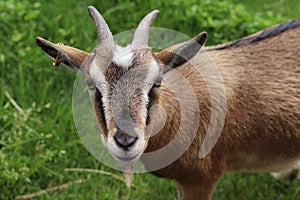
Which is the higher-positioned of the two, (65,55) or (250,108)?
(65,55)

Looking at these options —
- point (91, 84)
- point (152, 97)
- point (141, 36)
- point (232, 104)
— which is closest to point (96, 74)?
point (91, 84)

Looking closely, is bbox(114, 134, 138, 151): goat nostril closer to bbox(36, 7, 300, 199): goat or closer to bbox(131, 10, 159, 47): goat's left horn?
bbox(36, 7, 300, 199): goat

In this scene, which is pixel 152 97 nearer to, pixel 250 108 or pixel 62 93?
pixel 250 108

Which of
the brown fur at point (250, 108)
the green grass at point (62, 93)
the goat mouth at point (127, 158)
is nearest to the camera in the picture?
the goat mouth at point (127, 158)

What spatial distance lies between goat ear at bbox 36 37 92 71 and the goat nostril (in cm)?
46

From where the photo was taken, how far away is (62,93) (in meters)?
5.21

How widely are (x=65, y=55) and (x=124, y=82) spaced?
37cm

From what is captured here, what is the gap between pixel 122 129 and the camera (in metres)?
3.35

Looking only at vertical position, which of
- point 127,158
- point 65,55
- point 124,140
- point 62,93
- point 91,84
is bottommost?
point 62,93

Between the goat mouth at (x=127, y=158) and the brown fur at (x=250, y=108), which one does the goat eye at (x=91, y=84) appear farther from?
the brown fur at (x=250, y=108)

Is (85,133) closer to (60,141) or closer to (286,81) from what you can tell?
(60,141)

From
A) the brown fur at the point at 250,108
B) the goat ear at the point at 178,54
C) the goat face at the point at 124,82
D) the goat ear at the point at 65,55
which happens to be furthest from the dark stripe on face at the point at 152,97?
the brown fur at the point at 250,108

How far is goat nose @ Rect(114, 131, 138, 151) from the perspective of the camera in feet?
11.0

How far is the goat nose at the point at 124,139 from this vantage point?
335 centimetres
